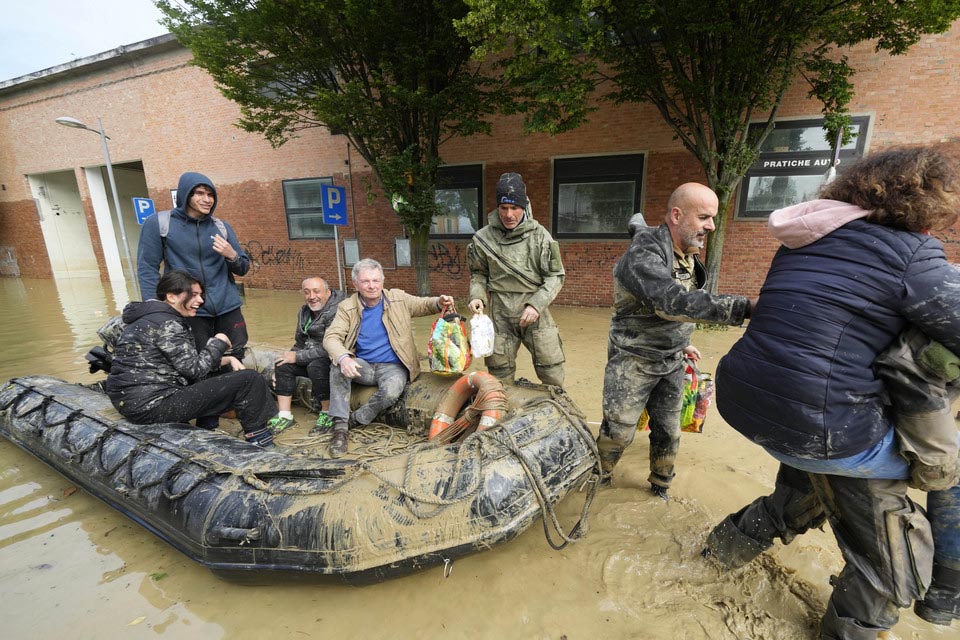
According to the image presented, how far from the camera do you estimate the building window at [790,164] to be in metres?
6.90

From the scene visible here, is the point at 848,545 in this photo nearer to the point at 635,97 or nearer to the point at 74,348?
the point at 635,97

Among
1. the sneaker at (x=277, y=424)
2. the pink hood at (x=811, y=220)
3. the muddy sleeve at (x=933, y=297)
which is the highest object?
the pink hood at (x=811, y=220)

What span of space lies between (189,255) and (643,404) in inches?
141

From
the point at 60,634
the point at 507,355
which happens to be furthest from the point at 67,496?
the point at 507,355

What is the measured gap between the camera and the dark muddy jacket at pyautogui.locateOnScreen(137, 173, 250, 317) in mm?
3285

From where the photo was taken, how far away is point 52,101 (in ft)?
47.8

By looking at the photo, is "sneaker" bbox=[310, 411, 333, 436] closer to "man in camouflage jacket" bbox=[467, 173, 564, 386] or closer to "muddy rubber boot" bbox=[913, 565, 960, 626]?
"man in camouflage jacket" bbox=[467, 173, 564, 386]

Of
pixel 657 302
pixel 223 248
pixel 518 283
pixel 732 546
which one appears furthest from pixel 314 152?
pixel 732 546

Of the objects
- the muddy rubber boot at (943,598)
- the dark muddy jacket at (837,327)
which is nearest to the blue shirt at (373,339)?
the dark muddy jacket at (837,327)

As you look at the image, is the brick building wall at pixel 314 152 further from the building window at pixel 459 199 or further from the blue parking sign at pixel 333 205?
the blue parking sign at pixel 333 205

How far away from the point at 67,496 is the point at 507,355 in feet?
10.8

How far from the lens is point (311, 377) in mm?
3684

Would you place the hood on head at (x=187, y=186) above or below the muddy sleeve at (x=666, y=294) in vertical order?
above

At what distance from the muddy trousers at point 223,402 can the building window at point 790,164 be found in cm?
811
